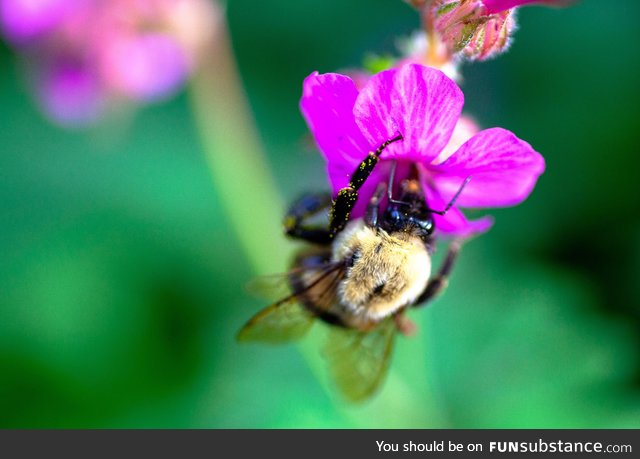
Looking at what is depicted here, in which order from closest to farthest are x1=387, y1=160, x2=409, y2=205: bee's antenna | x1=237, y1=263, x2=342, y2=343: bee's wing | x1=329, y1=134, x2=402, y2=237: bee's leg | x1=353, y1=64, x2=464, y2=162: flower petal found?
1. x1=353, y1=64, x2=464, y2=162: flower petal
2. x1=329, y1=134, x2=402, y2=237: bee's leg
3. x1=387, y1=160, x2=409, y2=205: bee's antenna
4. x1=237, y1=263, x2=342, y2=343: bee's wing

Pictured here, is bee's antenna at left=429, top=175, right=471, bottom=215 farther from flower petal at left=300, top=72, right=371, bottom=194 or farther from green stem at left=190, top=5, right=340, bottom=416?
green stem at left=190, top=5, right=340, bottom=416

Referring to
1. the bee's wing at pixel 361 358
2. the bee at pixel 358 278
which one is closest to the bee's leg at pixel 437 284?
the bee at pixel 358 278

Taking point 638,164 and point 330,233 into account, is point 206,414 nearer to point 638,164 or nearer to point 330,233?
point 330,233

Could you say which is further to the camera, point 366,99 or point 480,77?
point 480,77

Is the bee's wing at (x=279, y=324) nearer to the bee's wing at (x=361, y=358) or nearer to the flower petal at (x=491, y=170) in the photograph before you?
the bee's wing at (x=361, y=358)

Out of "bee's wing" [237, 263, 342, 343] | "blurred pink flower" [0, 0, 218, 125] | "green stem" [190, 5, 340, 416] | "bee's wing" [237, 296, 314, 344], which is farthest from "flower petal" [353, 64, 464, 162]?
"blurred pink flower" [0, 0, 218, 125]

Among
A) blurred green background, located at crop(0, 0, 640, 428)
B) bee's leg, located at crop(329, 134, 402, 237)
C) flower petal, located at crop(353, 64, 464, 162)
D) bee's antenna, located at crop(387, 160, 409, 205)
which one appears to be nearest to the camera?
flower petal, located at crop(353, 64, 464, 162)
